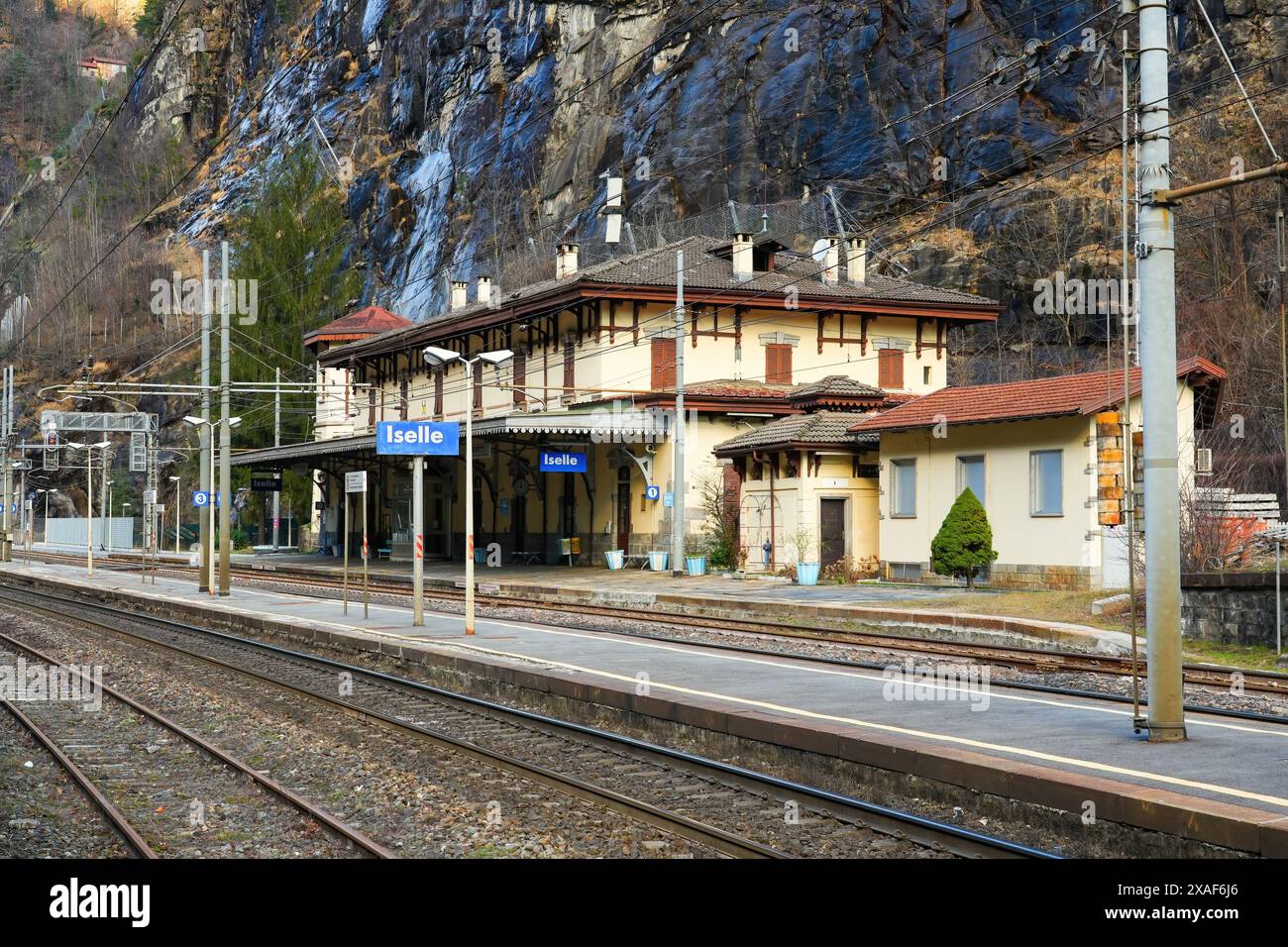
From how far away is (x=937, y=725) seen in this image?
12461mm

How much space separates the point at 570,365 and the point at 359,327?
2368 centimetres

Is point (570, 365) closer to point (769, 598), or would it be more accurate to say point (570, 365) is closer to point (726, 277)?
point (726, 277)

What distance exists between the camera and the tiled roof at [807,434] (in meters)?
37.4

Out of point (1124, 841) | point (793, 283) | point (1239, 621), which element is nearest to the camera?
point (1124, 841)

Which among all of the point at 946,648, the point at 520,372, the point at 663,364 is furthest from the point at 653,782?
the point at 520,372

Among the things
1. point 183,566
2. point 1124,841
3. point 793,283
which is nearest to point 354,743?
point 1124,841

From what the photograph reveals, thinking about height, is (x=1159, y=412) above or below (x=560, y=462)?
below

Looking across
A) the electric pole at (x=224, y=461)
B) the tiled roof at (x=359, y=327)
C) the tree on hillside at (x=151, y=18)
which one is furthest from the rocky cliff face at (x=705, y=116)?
the tree on hillside at (x=151, y=18)

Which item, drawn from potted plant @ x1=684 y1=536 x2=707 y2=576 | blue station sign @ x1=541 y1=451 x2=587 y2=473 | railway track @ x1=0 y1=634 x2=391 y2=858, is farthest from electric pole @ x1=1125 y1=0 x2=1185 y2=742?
blue station sign @ x1=541 y1=451 x2=587 y2=473

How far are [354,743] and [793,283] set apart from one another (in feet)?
125

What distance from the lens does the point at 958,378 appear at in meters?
63.7

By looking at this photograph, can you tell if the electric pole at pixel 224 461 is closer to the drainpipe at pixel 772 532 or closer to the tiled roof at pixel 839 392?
the drainpipe at pixel 772 532

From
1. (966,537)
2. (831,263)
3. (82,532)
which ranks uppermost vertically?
(831,263)
